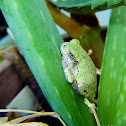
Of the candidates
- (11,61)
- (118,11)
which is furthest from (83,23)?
(11,61)

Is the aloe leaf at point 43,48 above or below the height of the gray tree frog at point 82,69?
above

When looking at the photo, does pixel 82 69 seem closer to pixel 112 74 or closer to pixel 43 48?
pixel 112 74

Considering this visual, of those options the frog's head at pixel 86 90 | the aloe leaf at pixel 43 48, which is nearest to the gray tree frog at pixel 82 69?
the frog's head at pixel 86 90

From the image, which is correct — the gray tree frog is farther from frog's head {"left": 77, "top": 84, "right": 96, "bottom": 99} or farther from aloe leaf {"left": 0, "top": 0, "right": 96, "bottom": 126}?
aloe leaf {"left": 0, "top": 0, "right": 96, "bottom": 126}

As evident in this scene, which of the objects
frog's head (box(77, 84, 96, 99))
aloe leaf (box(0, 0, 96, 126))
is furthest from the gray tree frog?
aloe leaf (box(0, 0, 96, 126))

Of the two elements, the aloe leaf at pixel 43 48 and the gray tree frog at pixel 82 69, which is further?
the gray tree frog at pixel 82 69

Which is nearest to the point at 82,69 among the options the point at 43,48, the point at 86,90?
the point at 86,90

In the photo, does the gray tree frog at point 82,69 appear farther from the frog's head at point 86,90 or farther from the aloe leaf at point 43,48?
the aloe leaf at point 43,48

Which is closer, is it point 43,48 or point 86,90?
point 43,48

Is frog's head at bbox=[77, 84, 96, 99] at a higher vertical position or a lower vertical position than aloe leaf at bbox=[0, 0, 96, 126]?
lower

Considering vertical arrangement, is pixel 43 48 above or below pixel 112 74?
above
